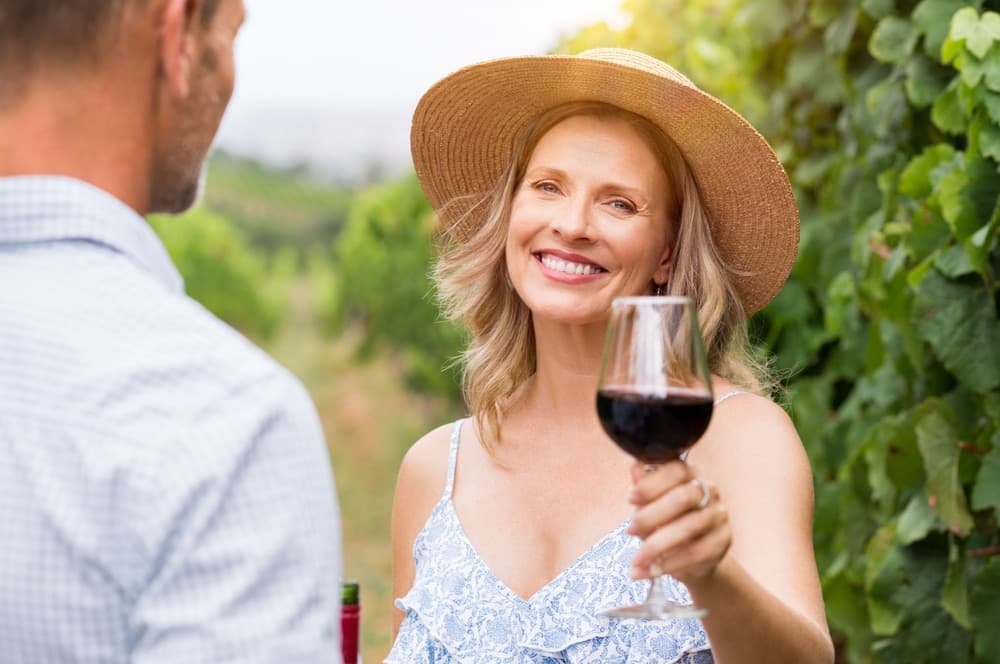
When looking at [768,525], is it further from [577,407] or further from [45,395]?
[45,395]

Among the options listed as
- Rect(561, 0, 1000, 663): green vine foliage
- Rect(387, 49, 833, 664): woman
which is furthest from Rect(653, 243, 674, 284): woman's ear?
Rect(561, 0, 1000, 663): green vine foliage

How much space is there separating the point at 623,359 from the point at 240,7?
60 centimetres

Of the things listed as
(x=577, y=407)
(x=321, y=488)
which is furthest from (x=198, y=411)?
(x=577, y=407)

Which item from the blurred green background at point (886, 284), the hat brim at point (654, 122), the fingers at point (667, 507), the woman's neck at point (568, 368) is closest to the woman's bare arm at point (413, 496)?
the woman's neck at point (568, 368)

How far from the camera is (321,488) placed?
1189 millimetres

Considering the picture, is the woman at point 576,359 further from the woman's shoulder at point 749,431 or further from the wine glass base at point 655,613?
the wine glass base at point 655,613

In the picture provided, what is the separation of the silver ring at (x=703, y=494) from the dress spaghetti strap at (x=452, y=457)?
1136 millimetres

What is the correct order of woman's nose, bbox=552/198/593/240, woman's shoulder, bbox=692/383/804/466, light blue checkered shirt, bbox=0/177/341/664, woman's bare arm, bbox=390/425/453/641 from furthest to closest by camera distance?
woman's bare arm, bbox=390/425/453/641
woman's nose, bbox=552/198/593/240
woman's shoulder, bbox=692/383/804/466
light blue checkered shirt, bbox=0/177/341/664

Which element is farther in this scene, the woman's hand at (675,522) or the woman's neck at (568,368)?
the woman's neck at (568,368)

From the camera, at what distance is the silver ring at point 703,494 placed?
1.54m

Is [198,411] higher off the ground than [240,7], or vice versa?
[240,7]

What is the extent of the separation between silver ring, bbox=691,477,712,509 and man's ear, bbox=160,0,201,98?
720mm

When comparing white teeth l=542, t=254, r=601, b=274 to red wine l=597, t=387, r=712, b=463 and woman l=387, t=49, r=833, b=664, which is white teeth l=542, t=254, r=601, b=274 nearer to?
woman l=387, t=49, r=833, b=664

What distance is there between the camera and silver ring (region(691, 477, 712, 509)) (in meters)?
1.54
